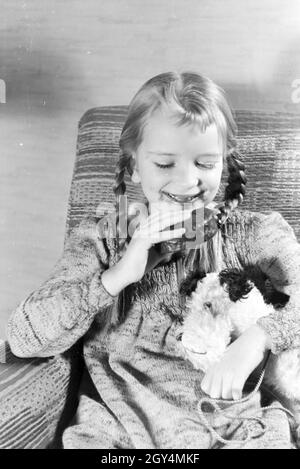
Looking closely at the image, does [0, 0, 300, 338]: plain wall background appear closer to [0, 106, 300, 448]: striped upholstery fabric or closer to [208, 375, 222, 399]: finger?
[0, 106, 300, 448]: striped upholstery fabric

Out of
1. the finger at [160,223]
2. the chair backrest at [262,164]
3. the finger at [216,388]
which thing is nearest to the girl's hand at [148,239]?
the finger at [160,223]

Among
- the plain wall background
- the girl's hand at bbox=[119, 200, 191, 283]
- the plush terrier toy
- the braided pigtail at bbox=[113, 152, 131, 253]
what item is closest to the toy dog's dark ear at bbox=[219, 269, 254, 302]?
the plush terrier toy

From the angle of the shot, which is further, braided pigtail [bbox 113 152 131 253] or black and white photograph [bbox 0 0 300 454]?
braided pigtail [bbox 113 152 131 253]

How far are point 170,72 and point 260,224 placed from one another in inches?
12.5

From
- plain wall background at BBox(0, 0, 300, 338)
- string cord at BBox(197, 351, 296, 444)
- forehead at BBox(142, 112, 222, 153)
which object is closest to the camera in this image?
string cord at BBox(197, 351, 296, 444)

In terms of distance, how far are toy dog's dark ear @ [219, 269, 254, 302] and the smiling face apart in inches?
5.2

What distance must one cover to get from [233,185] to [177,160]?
15cm

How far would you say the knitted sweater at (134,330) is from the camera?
2.95 feet

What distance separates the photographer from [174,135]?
975mm

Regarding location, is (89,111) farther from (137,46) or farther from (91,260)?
(91,260)

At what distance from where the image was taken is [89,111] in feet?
3.75

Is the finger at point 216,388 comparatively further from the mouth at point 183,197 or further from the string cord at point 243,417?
the mouth at point 183,197

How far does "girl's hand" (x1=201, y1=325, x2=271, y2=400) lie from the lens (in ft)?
3.05

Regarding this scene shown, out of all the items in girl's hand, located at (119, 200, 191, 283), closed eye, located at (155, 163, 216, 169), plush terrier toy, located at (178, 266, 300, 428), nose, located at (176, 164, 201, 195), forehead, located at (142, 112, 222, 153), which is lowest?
plush terrier toy, located at (178, 266, 300, 428)
